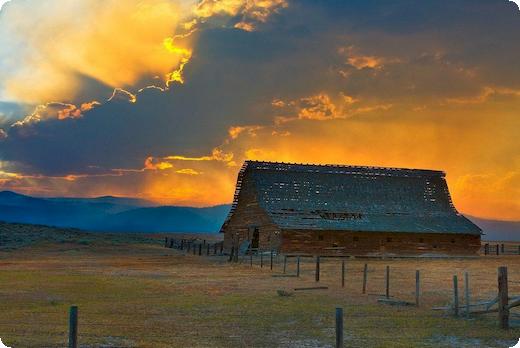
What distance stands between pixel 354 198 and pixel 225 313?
123 feet

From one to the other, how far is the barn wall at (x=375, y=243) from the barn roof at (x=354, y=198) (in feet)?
2.09

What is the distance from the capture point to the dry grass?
13812 millimetres

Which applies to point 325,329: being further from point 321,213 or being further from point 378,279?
point 321,213

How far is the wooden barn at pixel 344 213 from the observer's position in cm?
4850

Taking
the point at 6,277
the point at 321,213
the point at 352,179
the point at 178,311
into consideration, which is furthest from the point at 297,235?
the point at 178,311

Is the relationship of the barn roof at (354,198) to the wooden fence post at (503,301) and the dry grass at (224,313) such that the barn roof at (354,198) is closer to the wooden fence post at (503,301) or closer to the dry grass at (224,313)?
the dry grass at (224,313)

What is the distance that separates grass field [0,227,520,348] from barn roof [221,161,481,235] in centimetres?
1984

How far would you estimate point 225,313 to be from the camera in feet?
56.5

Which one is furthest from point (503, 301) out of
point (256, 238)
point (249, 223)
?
point (249, 223)

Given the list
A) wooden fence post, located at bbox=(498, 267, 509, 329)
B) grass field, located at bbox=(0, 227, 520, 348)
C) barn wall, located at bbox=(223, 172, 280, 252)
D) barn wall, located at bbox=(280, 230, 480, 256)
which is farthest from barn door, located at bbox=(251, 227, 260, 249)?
wooden fence post, located at bbox=(498, 267, 509, 329)

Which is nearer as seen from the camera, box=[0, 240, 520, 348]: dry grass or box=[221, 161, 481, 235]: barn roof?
box=[0, 240, 520, 348]: dry grass

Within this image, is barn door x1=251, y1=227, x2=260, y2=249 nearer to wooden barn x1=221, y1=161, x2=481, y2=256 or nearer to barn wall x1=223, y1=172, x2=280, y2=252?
wooden barn x1=221, y1=161, x2=481, y2=256

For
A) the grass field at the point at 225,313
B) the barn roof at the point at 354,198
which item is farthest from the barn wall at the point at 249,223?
the grass field at the point at 225,313

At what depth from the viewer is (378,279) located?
97.9ft
